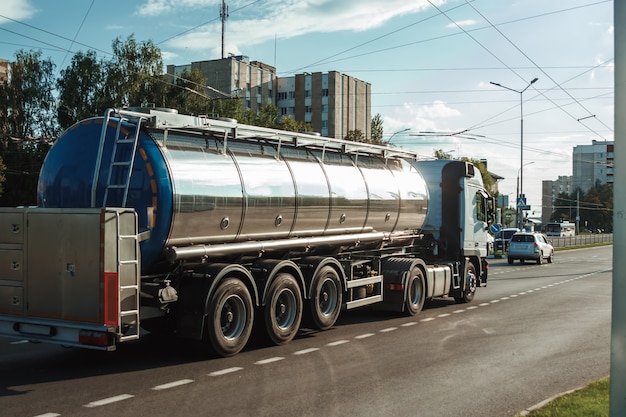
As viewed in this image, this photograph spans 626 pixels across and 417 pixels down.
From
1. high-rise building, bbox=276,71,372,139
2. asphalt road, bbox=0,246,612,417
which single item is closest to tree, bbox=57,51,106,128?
asphalt road, bbox=0,246,612,417

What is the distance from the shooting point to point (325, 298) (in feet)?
39.1

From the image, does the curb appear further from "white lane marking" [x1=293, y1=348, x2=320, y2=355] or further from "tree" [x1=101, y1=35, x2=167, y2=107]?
"tree" [x1=101, y1=35, x2=167, y2=107]

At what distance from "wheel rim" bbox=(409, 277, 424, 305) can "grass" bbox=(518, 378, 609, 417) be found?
7127 mm

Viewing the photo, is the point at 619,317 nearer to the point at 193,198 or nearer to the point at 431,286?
the point at 193,198

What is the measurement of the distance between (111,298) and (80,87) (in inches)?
1620

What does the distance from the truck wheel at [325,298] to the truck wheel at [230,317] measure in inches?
74.1

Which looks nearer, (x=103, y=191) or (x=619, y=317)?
(x=619, y=317)

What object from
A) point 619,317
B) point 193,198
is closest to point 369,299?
point 193,198

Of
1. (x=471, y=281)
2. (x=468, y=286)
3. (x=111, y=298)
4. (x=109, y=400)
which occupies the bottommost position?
(x=109, y=400)

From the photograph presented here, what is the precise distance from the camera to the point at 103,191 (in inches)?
348

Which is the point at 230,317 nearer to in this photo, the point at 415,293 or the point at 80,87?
the point at 415,293

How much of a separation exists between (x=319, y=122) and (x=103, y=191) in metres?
87.7

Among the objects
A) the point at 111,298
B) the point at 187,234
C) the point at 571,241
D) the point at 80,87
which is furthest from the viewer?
the point at 571,241

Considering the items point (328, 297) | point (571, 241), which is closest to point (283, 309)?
point (328, 297)
